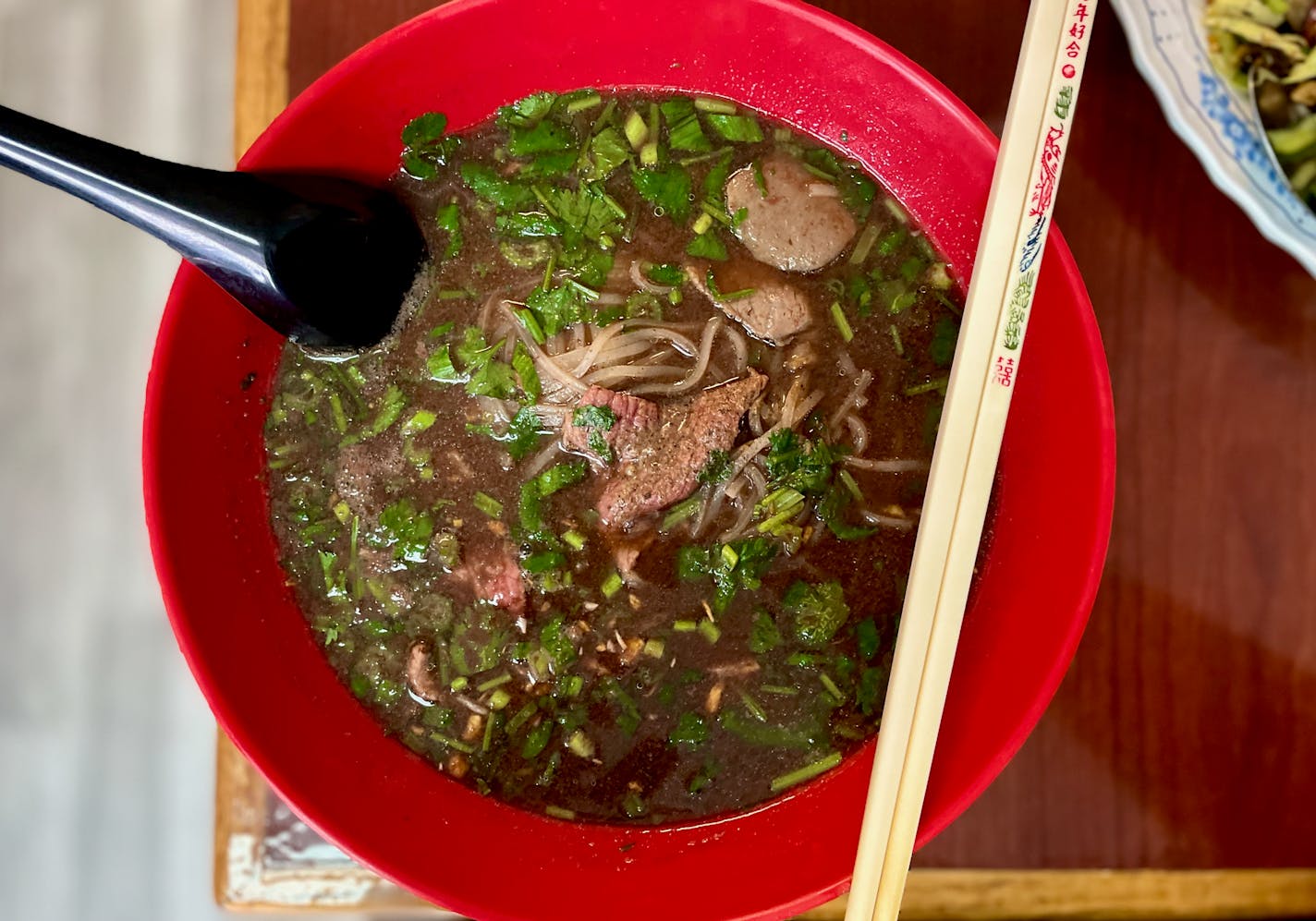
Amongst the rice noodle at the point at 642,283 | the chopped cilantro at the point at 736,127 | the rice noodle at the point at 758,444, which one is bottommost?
the rice noodle at the point at 758,444

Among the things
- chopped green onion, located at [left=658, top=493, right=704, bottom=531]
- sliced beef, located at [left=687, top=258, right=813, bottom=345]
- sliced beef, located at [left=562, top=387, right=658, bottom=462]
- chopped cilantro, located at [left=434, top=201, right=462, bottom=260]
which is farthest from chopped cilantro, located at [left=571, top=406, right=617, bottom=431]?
chopped cilantro, located at [left=434, top=201, right=462, bottom=260]

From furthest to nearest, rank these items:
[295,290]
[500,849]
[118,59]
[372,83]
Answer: [118,59] < [500,849] < [372,83] < [295,290]

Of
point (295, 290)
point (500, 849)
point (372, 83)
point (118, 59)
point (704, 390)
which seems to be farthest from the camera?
point (118, 59)

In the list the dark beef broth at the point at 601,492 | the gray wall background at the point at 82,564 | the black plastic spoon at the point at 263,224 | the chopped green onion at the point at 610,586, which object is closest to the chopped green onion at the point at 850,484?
the dark beef broth at the point at 601,492

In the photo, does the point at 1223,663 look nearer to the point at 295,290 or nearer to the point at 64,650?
the point at 295,290

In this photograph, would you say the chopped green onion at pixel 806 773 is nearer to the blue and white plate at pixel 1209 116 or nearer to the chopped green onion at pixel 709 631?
the chopped green onion at pixel 709 631

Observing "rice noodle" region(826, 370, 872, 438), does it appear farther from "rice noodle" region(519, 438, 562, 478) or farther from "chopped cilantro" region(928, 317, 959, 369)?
"rice noodle" region(519, 438, 562, 478)

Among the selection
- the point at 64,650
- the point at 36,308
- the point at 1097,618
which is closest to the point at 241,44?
the point at 36,308
